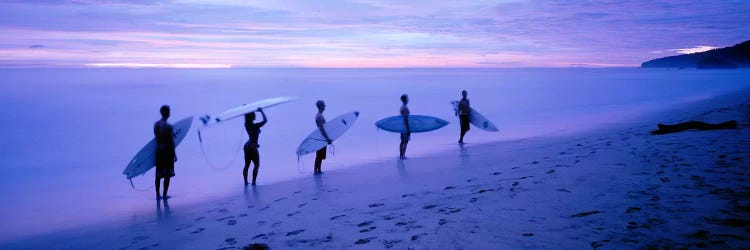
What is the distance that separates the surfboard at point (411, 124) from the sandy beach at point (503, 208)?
1.65m

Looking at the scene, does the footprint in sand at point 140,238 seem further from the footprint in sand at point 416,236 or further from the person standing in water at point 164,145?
the footprint in sand at point 416,236

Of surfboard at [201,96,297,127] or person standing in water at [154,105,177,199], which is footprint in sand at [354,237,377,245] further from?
person standing in water at [154,105,177,199]

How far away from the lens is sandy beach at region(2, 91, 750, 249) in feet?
11.7

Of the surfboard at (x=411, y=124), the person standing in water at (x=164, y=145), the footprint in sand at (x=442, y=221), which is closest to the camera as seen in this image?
the footprint in sand at (x=442, y=221)

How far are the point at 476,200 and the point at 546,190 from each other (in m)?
0.75

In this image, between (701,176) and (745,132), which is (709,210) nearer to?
(701,176)

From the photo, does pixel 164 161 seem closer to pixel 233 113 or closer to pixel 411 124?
pixel 233 113

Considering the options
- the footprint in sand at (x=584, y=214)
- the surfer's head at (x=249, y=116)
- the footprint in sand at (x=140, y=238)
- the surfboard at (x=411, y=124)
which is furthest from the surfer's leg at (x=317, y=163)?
the footprint in sand at (x=584, y=214)

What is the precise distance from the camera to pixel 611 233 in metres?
3.44

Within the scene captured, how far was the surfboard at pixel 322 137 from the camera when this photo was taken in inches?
331

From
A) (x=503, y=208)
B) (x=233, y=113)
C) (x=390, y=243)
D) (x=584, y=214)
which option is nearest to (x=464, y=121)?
(x=233, y=113)

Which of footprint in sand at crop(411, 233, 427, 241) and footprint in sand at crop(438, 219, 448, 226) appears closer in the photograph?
footprint in sand at crop(411, 233, 427, 241)

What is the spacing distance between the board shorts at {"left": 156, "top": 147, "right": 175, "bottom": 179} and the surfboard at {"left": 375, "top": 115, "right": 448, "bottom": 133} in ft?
14.6

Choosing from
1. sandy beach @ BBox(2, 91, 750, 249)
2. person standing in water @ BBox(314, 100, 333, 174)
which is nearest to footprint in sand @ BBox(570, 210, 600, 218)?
sandy beach @ BBox(2, 91, 750, 249)
